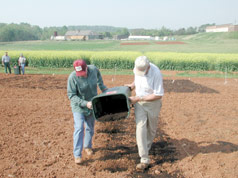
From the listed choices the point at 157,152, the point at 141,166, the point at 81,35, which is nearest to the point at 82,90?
the point at 141,166

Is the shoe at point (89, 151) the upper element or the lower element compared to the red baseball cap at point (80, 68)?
lower

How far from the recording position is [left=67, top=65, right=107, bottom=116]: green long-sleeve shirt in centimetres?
386

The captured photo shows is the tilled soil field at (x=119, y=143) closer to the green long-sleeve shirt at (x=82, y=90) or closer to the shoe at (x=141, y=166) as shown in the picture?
the shoe at (x=141, y=166)

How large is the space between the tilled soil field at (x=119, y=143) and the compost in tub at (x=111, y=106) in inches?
28.4

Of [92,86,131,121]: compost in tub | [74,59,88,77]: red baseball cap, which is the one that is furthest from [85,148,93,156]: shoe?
[74,59,88,77]: red baseball cap

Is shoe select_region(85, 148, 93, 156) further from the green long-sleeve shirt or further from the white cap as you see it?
the white cap

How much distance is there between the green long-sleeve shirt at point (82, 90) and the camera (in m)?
3.86

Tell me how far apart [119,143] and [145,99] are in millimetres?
1665

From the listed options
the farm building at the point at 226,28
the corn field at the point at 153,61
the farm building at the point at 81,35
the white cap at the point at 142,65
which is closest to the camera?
the white cap at the point at 142,65

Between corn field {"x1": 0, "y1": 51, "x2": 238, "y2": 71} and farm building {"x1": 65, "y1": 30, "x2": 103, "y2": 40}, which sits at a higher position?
farm building {"x1": 65, "y1": 30, "x2": 103, "y2": 40}

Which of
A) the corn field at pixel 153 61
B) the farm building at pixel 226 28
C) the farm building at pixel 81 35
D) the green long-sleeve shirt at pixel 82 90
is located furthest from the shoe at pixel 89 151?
the farm building at pixel 81 35

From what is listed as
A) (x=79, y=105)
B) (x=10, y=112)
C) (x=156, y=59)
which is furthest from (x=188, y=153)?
(x=156, y=59)

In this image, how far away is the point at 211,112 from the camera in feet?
23.9

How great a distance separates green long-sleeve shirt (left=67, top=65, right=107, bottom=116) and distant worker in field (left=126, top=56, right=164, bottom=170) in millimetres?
757
